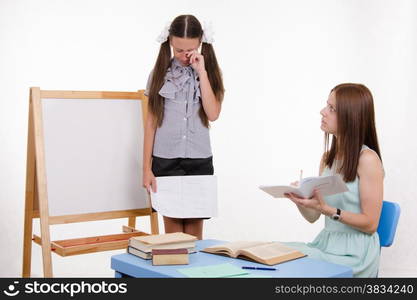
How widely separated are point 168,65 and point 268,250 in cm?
117

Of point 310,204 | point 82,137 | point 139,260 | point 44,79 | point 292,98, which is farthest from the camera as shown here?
point 292,98

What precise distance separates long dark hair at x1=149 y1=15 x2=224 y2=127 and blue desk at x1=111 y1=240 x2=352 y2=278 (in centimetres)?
93

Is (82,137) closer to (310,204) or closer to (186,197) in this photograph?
(186,197)

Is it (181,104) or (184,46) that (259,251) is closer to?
(181,104)

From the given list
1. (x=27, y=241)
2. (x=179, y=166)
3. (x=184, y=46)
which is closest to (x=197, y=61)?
(x=184, y=46)

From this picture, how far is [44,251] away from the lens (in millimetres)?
2846

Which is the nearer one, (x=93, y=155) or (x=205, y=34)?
(x=205, y=34)

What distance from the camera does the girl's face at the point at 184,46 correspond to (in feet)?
9.32

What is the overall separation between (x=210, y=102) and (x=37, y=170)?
2.84 feet

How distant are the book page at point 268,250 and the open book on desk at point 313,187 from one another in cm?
19

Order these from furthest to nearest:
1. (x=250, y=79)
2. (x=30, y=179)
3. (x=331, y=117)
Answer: (x=250, y=79) → (x=30, y=179) → (x=331, y=117)

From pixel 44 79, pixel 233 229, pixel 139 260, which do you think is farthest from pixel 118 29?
pixel 139 260

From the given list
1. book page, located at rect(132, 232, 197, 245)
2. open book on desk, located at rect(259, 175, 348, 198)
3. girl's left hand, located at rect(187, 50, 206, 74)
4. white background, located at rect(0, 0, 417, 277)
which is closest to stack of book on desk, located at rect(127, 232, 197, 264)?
book page, located at rect(132, 232, 197, 245)

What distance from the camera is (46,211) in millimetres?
2910
